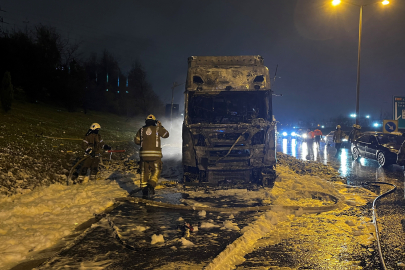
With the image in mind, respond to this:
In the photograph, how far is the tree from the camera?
1955cm

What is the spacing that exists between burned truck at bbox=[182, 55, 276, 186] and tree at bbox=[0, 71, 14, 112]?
565 inches

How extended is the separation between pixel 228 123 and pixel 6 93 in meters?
16.0

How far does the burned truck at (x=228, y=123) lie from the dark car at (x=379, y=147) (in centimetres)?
769

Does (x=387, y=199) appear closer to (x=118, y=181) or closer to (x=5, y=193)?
(x=118, y=181)

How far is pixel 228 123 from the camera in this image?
940 centimetres

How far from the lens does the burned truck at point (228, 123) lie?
914cm

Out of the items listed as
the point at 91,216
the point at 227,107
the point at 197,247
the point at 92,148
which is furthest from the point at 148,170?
the point at 197,247

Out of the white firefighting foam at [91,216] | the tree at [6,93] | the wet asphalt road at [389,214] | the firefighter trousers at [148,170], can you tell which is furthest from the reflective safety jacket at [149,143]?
the tree at [6,93]

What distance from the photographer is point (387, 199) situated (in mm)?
7766

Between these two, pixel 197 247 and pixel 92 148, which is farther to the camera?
pixel 92 148

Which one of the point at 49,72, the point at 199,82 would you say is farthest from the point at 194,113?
the point at 49,72

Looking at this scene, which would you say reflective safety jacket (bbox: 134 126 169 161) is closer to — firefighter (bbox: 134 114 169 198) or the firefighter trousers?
firefighter (bbox: 134 114 169 198)

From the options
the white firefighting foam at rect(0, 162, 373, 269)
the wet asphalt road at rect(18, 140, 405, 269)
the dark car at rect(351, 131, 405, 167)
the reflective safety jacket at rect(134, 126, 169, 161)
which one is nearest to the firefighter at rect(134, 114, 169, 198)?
the reflective safety jacket at rect(134, 126, 169, 161)

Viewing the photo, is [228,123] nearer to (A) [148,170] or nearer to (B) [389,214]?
(A) [148,170]
